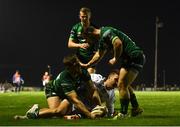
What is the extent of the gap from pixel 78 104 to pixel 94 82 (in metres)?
1.23

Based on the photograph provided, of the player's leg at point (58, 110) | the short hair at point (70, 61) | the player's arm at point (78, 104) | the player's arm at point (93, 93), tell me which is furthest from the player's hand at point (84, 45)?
the player's arm at point (78, 104)

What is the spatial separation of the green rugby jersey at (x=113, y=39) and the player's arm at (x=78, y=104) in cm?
101

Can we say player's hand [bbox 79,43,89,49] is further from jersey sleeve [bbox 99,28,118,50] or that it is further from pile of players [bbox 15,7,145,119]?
jersey sleeve [bbox 99,28,118,50]

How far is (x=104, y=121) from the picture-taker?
11008mm

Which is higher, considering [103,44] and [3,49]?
[3,49]

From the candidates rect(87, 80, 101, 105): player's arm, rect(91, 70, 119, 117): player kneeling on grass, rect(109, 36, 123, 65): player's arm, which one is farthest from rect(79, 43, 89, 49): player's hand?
rect(109, 36, 123, 65): player's arm

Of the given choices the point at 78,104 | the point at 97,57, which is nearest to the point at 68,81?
the point at 78,104

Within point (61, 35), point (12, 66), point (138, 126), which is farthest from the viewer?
point (61, 35)

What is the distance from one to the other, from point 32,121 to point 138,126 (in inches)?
85.5

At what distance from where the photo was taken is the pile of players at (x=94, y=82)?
11703 millimetres

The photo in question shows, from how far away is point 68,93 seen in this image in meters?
11.8

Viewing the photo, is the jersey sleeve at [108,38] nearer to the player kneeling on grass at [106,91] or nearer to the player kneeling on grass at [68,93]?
the player kneeling on grass at [68,93]

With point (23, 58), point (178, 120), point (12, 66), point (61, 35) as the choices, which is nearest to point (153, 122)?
point (178, 120)

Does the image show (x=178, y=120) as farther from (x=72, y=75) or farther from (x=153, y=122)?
(x=72, y=75)
